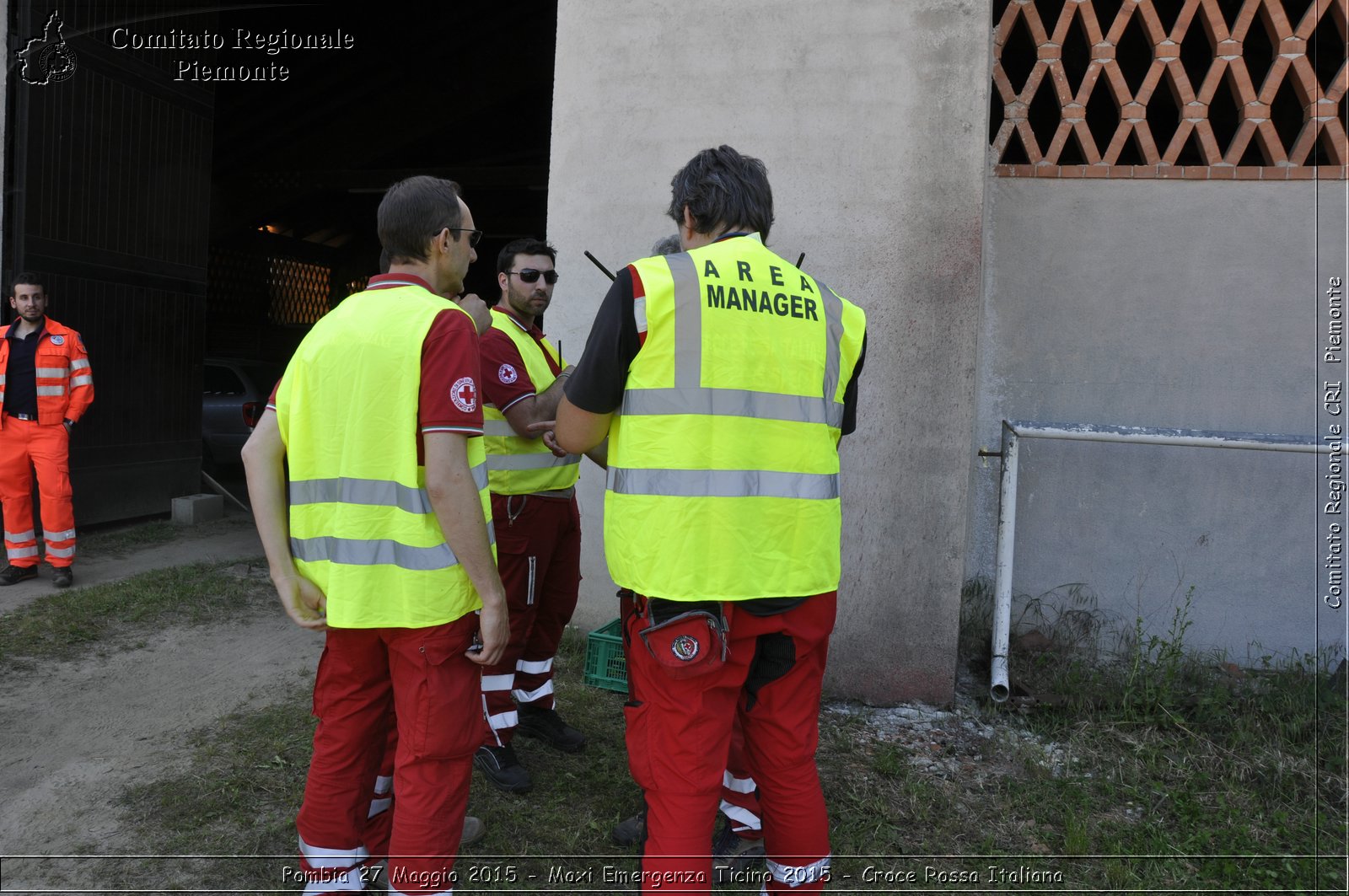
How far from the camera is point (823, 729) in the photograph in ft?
12.6

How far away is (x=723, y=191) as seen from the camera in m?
2.28

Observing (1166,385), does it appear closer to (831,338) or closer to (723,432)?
(831,338)

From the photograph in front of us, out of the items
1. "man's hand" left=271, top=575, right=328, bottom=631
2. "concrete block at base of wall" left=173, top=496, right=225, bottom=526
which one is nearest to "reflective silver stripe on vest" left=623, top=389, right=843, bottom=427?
"man's hand" left=271, top=575, right=328, bottom=631

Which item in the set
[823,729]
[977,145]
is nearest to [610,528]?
[823,729]

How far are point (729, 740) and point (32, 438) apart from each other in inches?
218

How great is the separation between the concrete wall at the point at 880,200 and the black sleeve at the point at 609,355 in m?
2.20

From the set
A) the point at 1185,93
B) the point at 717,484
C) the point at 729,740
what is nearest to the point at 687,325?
the point at 717,484

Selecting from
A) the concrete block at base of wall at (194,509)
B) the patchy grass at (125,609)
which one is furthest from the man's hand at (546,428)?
the concrete block at base of wall at (194,509)

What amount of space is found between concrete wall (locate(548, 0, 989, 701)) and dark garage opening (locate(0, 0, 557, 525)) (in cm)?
506

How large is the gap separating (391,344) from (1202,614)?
4204mm

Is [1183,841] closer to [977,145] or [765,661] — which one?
[765,661]

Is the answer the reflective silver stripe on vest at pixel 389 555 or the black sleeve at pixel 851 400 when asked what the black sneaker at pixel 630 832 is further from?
the black sleeve at pixel 851 400

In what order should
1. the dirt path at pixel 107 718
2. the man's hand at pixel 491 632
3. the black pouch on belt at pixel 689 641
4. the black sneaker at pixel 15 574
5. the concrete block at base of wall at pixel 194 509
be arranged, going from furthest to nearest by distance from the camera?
1. the concrete block at base of wall at pixel 194 509
2. the black sneaker at pixel 15 574
3. the dirt path at pixel 107 718
4. the man's hand at pixel 491 632
5. the black pouch on belt at pixel 689 641

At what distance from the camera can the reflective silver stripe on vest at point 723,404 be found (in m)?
2.12
